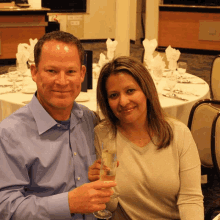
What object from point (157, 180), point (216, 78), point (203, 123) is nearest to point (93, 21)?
point (216, 78)

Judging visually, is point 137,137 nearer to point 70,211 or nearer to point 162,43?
point 70,211

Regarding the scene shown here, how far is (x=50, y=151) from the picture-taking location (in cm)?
147

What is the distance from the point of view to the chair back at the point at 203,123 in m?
2.73

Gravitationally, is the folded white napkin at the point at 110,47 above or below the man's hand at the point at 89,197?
above

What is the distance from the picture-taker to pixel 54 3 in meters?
11.8

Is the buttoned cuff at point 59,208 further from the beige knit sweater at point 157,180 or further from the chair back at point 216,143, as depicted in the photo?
the chair back at point 216,143

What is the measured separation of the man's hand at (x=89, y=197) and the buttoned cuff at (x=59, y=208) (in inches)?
0.6

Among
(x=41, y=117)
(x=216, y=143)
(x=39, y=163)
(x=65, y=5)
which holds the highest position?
(x=65, y=5)

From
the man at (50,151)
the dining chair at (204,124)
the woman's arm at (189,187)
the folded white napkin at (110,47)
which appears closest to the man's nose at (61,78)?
the man at (50,151)

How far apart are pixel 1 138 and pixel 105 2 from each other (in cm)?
1121

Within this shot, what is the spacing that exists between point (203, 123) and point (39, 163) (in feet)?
5.49

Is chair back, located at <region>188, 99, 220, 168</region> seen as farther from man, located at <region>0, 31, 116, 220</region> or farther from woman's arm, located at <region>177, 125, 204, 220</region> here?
man, located at <region>0, 31, 116, 220</region>

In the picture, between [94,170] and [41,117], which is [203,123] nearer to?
[94,170]

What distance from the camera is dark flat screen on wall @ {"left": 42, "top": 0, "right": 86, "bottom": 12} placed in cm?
1175
